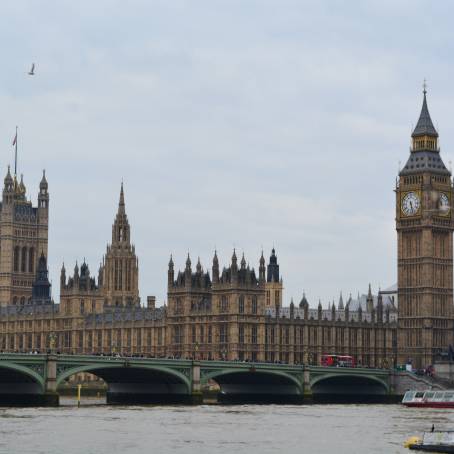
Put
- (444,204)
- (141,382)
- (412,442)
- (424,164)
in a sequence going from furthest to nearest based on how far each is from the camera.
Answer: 1. (444,204)
2. (424,164)
3. (141,382)
4. (412,442)

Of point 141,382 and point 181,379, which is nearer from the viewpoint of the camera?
point 181,379

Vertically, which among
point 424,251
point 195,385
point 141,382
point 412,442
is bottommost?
point 412,442

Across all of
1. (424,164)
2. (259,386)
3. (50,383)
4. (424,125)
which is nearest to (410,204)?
(424,164)

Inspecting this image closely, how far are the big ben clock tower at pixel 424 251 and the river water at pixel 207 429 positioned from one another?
174ft

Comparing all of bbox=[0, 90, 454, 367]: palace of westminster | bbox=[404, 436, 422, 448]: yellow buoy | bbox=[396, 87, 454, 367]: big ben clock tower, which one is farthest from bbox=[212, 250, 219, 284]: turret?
bbox=[404, 436, 422, 448]: yellow buoy

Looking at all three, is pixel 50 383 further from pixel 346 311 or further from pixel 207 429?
pixel 346 311

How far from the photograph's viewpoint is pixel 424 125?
183 metres

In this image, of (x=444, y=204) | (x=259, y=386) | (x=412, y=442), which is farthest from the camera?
(x=444, y=204)

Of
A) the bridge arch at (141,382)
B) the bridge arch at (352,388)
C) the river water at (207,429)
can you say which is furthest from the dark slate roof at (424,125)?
the river water at (207,429)

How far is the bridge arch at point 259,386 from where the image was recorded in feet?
468

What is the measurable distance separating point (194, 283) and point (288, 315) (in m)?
14.3

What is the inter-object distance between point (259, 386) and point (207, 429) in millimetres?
50952

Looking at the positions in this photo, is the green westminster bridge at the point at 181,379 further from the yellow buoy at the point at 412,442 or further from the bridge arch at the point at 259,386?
the yellow buoy at the point at 412,442

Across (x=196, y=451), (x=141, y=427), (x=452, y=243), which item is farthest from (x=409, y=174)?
(x=196, y=451)
